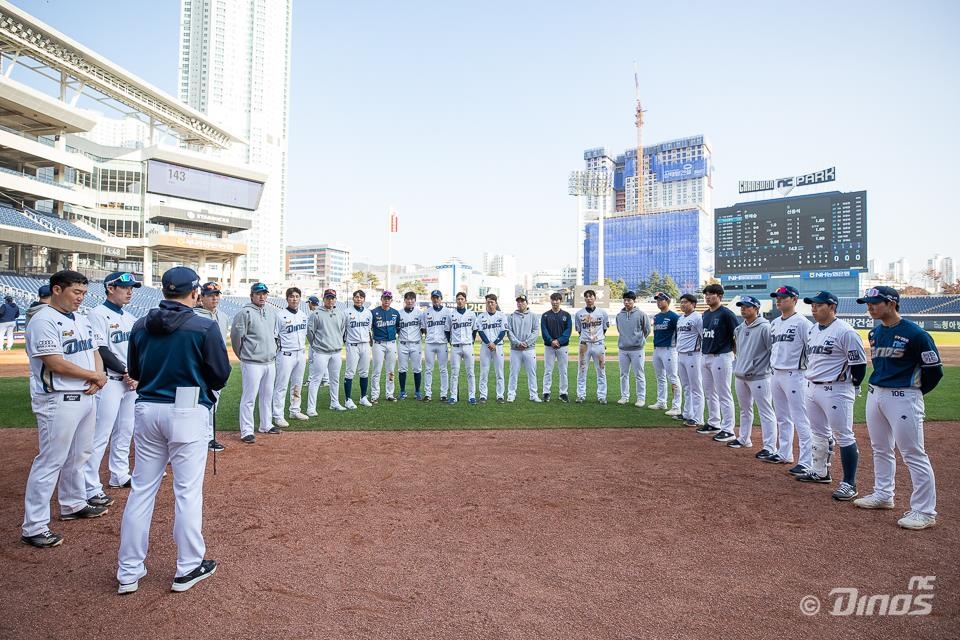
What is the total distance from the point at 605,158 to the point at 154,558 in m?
151

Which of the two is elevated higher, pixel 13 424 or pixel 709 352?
pixel 709 352

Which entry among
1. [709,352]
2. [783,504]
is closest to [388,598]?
[783,504]

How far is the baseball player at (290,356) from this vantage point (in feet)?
28.0

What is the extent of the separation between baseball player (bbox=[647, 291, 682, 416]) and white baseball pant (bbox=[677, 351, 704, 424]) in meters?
0.66

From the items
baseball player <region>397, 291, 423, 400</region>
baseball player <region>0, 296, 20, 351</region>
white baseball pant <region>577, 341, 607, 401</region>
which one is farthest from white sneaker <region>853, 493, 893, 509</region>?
baseball player <region>0, 296, 20, 351</region>

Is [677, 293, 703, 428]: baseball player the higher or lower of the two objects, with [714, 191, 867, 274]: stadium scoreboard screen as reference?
lower

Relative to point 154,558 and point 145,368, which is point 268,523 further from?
Answer: point 145,368

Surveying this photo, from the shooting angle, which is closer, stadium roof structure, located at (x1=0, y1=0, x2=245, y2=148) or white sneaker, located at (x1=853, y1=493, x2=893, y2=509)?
white sneaker, located at (x1=853, y1=493, x2=893, y2=509)

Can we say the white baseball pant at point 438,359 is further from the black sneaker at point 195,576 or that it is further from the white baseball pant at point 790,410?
the black sneaker at point 195,576

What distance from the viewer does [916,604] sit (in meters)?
3.30

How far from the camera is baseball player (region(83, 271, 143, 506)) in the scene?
198 inches

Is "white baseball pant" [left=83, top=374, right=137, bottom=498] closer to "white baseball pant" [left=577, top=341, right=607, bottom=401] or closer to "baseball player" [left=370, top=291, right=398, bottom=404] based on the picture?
"baseball player" [left=370, top=291, right=398, bottom=404]

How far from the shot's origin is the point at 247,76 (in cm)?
10369

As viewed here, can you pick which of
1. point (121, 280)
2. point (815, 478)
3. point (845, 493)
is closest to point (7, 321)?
point (121, 280)
